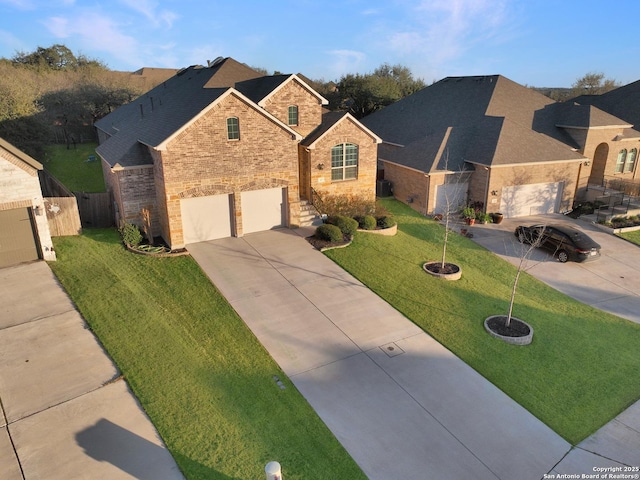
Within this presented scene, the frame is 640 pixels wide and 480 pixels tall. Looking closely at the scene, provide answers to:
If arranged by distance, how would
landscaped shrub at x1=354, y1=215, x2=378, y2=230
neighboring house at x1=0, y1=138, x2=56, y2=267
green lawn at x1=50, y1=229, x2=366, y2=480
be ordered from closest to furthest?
green lawn at x1=50, y1=229, x2=366, y2=480 → neighboring house at x1=0, y1=138, x2=56, y2=267 → landscaped shrub at x1=354, y1=215, x2=378, y2=230

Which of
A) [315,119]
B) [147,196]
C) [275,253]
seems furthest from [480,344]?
[315,119]

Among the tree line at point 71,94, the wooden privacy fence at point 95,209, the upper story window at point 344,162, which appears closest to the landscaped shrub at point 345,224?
the upper story window at point 344,162

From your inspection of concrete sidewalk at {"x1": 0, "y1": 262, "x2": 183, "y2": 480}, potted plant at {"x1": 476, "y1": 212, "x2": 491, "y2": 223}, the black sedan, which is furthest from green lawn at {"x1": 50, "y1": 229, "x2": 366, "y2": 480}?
potted plant at {"x1": 476, "y1": 212, "x2": 491, "y2": 223}

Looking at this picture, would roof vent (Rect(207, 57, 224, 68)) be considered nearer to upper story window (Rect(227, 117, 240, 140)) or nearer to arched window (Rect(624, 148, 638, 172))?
upper story window (Rect(227, 117, 240, 140))

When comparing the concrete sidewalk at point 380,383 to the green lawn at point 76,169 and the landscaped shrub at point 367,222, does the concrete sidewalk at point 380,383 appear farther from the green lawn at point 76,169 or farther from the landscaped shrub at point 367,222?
the green lawn at point 76,169

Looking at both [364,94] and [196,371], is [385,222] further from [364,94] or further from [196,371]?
[364,94]

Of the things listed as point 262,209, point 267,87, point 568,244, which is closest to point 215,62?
point 267,87
